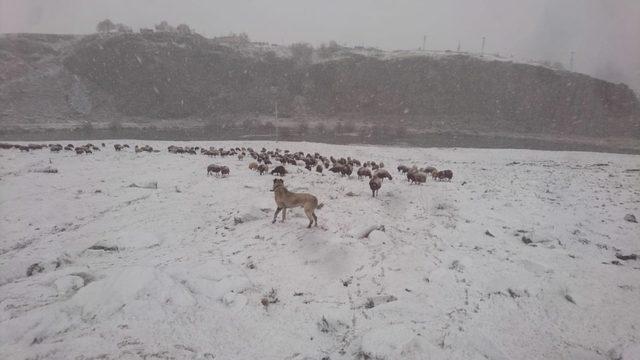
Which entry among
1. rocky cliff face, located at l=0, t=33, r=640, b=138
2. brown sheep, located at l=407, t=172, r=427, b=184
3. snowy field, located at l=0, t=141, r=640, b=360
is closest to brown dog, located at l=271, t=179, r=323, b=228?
snowy field, located at l=0, t=141, r=640, b=360

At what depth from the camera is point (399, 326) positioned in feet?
20.4

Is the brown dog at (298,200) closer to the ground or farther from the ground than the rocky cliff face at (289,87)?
closer to the ground

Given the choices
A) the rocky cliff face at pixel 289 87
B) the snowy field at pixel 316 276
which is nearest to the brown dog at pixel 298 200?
the snowy field at pixel 316 276

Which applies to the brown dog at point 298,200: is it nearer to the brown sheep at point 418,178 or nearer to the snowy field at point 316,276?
the snowy field at point 316,276

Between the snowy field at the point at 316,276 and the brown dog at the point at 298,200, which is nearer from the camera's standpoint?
the snowy field at the point at 316,276

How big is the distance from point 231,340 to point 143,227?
6138 millimetres

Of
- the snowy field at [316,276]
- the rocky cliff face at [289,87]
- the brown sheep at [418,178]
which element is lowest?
the snowy field at [316,276]

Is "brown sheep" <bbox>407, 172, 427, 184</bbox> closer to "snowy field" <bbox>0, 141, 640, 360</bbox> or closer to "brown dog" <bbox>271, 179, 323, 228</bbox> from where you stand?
"snowy field" <bbox>0, 141, 640, 360</bbox>

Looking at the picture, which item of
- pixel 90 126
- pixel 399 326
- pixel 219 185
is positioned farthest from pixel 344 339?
pixel 90 126

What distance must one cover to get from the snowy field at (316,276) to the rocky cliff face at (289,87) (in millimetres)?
56185

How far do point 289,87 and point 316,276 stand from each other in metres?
78.6

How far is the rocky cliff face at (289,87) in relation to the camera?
2665 inches

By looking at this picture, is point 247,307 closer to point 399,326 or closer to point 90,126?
point 399,326

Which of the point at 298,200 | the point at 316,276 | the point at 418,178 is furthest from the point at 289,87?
the point at 316,276
